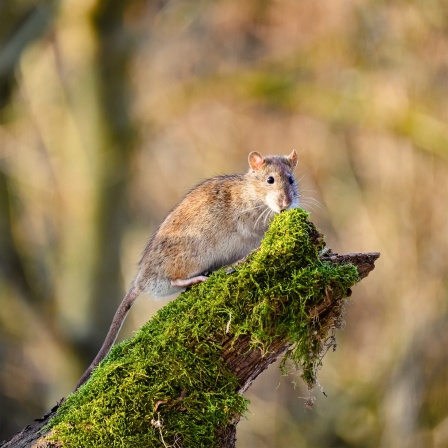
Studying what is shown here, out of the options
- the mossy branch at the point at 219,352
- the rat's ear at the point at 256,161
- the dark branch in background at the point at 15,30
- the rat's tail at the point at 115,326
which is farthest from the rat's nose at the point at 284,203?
the dark branch in background at the point at 15,30

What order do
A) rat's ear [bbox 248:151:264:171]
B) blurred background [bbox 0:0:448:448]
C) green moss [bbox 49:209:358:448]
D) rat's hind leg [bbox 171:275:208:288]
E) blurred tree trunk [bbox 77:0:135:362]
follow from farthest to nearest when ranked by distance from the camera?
1. blurred tree trunk [bbox 77:0:135:362]
2. blurred background [bbox 0:0:448:448]
3. rat's ear [bbox 248:151:264:171]
4. rat's hind leg [bbox 171:275:208:288]
5. green moss [bbox 49:209:358:448]

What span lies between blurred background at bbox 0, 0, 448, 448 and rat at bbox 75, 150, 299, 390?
240 inches

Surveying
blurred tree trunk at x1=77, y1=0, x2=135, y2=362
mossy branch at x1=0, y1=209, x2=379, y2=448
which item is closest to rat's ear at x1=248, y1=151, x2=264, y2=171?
mossy branch at x1=0, y1=209, x2=379, y2=448

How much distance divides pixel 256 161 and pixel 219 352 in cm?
229

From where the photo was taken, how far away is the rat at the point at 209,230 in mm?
6500

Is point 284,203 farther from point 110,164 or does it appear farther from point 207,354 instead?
point 110,164

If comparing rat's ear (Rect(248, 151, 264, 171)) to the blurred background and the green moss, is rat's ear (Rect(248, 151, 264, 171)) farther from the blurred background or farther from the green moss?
the blurred background

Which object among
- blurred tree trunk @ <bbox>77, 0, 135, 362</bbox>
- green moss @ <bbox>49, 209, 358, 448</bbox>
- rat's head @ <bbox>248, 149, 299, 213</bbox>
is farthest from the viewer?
blurred tree trunk @ <bbox>77, 0, 135, 362</bbox>

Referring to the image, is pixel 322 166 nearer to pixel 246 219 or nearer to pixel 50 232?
pixel 50 232

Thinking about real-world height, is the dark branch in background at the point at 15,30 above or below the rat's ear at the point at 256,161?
above

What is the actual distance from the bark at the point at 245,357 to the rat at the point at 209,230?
1.28 meters

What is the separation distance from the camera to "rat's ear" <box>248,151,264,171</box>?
7016 millimetres

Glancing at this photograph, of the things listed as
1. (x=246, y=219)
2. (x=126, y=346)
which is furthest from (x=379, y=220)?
(x=126, y=346)

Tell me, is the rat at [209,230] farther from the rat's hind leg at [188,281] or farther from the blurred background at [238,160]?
the blurred background at [238,160]
